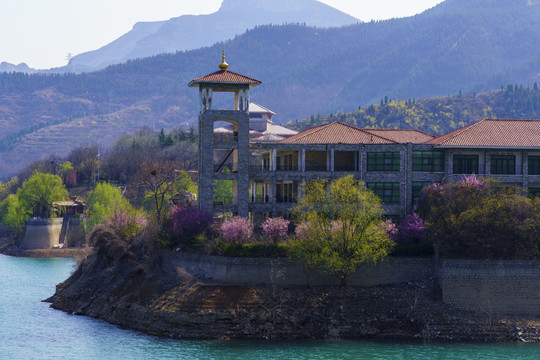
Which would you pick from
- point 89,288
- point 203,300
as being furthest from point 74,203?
point 203,300

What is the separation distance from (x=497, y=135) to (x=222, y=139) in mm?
22941

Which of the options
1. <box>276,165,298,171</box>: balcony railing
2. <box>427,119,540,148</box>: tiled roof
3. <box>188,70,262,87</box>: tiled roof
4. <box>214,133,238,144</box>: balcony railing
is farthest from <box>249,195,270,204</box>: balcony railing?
<box>427,119,540,148</box>: tiled roof

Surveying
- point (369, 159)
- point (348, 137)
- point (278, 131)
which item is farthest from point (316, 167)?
point (278, 131)

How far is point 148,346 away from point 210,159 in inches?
793

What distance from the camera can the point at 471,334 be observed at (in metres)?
57.0

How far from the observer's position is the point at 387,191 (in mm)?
72500

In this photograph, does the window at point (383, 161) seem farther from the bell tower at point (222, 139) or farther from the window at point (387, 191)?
the bell tower at point (222, 139)

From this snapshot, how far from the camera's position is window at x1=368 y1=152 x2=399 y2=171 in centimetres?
7231

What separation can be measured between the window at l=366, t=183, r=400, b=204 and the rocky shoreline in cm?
1206

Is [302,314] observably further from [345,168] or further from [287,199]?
[345,168]

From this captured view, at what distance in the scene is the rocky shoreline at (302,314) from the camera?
5697cm

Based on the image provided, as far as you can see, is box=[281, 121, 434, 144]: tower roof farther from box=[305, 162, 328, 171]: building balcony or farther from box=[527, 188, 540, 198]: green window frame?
box=[527, 188, 540, 198]: green window frame

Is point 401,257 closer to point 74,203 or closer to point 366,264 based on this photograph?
point 366,264

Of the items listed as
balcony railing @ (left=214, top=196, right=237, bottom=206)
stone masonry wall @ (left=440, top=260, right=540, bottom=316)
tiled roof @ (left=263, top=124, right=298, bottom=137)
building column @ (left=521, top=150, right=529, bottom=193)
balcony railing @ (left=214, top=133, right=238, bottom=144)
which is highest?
tiled roof @ (left=263, top=124, right=298, bottom=137)
